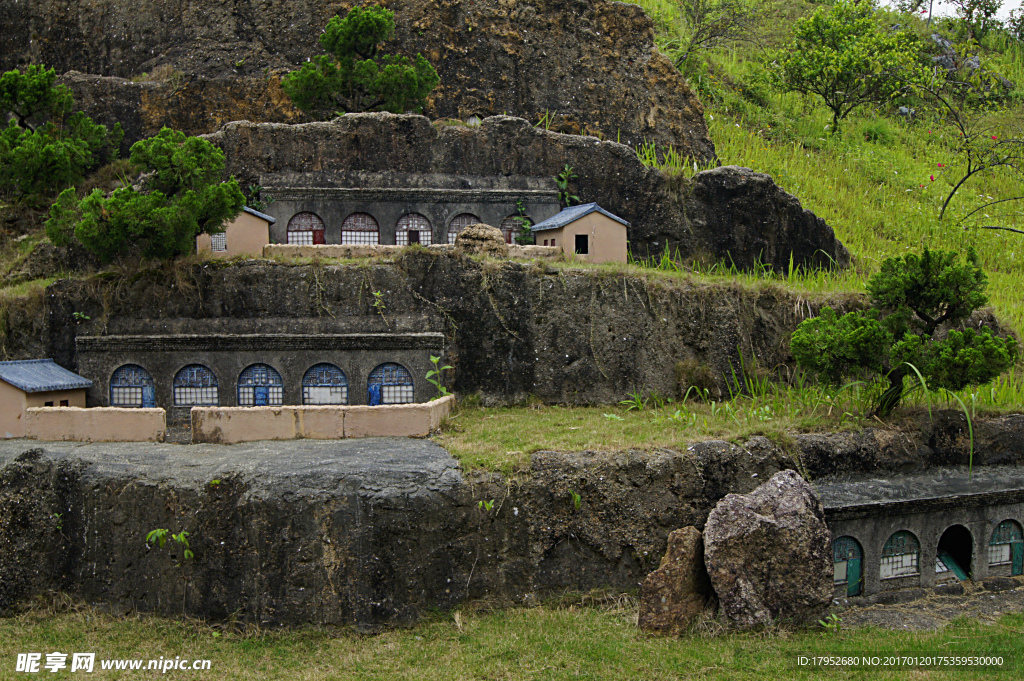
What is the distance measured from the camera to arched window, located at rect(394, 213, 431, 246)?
23234mm

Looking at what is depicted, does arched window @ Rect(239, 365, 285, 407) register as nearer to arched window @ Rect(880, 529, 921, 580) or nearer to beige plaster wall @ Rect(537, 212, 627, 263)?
beige plaster wall @ Rect(537, 212, 627, 263)

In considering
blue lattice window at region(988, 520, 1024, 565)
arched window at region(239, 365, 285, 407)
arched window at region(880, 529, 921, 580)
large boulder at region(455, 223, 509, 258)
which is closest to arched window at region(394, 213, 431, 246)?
large boulder at region(455, 223, 509, 258)

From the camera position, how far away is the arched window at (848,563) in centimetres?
1514

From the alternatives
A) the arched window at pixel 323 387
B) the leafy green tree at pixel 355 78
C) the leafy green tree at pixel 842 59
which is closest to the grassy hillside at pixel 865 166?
the leafy green tree at pixel 842 59

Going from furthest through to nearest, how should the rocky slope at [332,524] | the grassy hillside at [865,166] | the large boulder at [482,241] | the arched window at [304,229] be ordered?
the grassy hillside at [865,166] → the arched window at [304,229] → the large boulder at [482,241] → the rocky slope at [332,524]

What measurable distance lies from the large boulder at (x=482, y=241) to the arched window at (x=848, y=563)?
32.7ft

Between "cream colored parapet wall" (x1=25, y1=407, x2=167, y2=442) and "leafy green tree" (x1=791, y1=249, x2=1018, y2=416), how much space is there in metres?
12.4

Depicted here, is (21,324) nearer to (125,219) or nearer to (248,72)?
(125,219)

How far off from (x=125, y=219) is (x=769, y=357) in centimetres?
1483

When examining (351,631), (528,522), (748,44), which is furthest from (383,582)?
(748,44)

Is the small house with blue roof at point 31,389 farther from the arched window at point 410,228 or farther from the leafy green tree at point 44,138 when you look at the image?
the arched window at point 410,228

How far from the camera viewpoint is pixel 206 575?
13.7 m

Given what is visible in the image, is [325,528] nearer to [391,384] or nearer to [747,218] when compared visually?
[391,384]

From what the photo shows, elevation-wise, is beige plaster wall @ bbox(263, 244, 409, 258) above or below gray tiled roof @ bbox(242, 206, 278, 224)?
below
